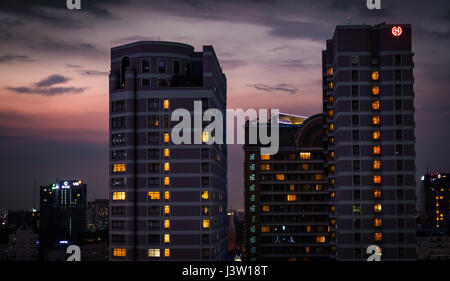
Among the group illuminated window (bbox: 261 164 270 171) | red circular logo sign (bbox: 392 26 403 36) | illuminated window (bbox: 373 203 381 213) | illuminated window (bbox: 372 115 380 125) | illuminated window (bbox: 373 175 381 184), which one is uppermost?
red circular logo sign (bbox: 392 26 403 36)

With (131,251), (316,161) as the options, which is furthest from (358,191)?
(316,161)

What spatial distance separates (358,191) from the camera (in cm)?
10631

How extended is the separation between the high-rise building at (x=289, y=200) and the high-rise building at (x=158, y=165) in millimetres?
66171

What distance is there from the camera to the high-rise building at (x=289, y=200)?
576 ft

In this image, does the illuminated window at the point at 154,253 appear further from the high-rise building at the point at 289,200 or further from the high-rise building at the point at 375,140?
the high-rise building at the point at 289,200

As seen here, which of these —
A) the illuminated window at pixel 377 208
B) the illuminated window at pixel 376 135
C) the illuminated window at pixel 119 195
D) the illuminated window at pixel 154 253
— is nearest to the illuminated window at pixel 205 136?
the illuminated window at pixel 119 195

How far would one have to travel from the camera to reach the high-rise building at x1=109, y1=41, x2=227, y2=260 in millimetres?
107875

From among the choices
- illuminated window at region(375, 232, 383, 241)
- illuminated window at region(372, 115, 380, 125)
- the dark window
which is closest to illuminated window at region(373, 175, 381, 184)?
illuminated window at region(375, 232, 383, 241)

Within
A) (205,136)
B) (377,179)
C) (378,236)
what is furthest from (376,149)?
(205,136)

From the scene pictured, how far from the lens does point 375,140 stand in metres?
107

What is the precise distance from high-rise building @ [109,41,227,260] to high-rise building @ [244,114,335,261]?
6617cm

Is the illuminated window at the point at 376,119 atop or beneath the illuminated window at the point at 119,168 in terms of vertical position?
atop

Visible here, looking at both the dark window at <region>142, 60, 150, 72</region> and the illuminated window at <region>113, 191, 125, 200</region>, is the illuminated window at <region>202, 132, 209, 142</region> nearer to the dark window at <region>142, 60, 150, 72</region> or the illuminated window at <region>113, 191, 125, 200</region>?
the dark window at <region>142, 60, 150, 72</region>
